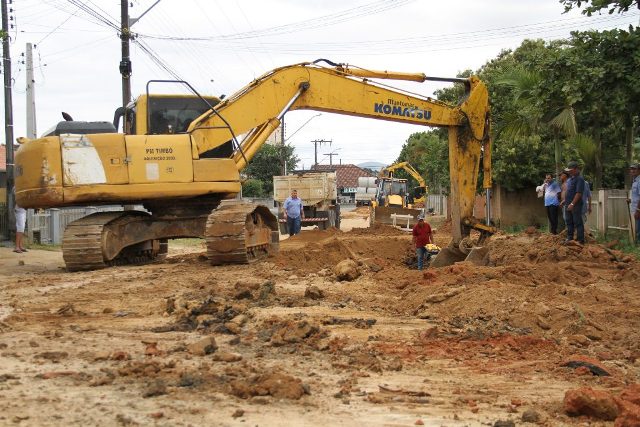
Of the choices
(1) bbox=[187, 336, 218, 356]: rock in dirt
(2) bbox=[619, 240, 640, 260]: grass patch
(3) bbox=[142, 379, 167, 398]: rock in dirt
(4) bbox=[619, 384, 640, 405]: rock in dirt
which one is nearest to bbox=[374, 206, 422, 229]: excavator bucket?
(2) bbox=[619, 240, 640, 260]: grass patch

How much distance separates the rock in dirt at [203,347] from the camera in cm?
700

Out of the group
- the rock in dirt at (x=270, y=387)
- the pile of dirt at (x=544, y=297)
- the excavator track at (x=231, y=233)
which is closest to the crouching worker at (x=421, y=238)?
the pile of dirt at (x=544, y=297)

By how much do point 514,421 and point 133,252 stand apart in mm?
12847

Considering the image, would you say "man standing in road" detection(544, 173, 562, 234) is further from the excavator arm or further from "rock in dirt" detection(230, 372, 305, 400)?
"rock in dirt" detection(230, 372, 305, 400)

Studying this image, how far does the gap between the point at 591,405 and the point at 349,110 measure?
10750mm

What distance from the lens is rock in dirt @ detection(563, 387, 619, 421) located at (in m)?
5.25

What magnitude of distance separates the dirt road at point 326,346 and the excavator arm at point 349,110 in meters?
2.61

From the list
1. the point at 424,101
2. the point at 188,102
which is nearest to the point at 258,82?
the point at 188,102

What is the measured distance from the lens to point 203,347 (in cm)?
704

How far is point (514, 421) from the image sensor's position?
5230 millimetres

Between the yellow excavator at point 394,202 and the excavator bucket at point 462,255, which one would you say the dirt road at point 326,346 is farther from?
the yellow excavator at point 394,202

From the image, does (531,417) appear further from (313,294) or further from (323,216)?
(323,216)

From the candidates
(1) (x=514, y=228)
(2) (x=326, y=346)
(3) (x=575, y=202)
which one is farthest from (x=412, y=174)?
(2) (x=326, y=346)

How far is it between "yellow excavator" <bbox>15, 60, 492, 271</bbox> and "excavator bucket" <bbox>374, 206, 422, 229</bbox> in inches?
579
